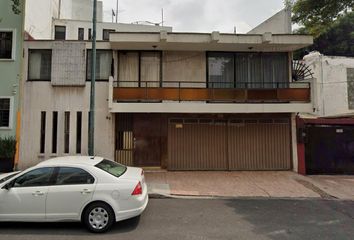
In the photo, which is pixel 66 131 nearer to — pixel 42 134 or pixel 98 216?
pixel 42 134

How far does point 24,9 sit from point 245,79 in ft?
34.8

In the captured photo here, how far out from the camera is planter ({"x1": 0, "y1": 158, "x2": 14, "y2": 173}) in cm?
1216

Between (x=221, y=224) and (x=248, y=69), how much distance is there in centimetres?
901

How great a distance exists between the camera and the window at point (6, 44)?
13148 millimetres

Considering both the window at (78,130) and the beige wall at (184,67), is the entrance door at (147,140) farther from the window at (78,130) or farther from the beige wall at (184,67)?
the window at (78,130)

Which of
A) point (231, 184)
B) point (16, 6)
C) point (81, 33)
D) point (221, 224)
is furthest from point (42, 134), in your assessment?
point (81, 33)

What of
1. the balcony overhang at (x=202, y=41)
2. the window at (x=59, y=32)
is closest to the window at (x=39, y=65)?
the balcony overhang at (x=202, y=41)

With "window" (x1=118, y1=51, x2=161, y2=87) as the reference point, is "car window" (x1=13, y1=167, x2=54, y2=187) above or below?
below

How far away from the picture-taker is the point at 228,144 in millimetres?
13422

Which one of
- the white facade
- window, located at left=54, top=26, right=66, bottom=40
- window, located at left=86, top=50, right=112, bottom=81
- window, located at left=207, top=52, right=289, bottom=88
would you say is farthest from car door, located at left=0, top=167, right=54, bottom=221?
the white facade

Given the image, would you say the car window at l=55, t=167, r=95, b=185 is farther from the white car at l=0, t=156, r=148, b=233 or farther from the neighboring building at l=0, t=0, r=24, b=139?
the neighboring building at l=0, t=0, r=24, b=139

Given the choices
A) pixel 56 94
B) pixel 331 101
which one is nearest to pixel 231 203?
pixel 56 94

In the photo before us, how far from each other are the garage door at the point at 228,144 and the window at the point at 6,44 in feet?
25.8

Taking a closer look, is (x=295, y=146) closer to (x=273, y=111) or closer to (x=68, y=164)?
(x=273, y=111)
